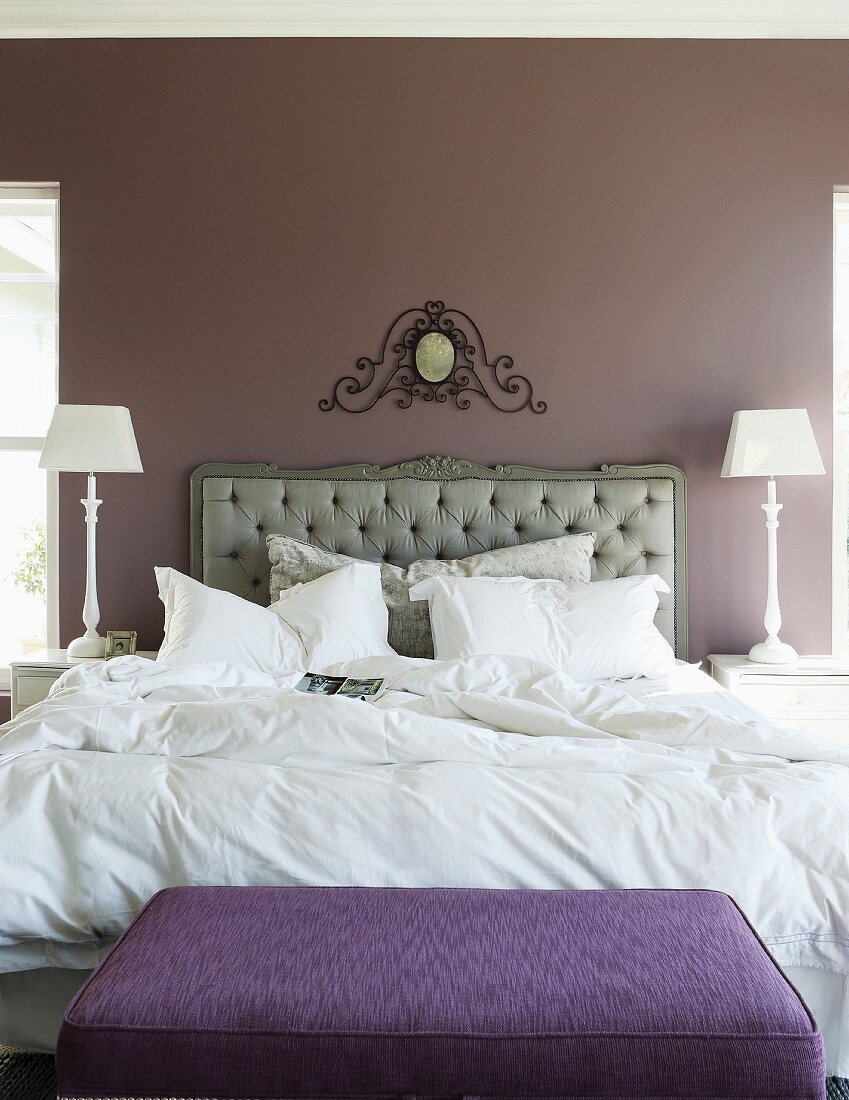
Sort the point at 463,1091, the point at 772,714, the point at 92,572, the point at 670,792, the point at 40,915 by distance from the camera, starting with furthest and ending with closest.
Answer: the point at 92,572 → the point at 772,714 → the point at 670,792 → the point at 40,915 → the point at 463,1091

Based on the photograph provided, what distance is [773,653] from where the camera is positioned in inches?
131

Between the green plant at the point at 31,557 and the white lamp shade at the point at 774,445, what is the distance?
2.88m

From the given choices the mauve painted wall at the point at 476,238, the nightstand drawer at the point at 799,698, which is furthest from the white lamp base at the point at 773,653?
the mauve painted wall at the point at 476,238

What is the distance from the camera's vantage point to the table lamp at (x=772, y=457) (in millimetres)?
3271

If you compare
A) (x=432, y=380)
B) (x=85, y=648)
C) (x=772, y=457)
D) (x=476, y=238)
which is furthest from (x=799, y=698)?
(x=85, y=648)

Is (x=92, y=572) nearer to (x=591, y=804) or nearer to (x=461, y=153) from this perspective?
(x=461, y=153)

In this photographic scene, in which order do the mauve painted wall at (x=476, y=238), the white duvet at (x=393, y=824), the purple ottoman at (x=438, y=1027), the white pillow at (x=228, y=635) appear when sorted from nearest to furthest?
the purple ottoman at (x=438, y=1027) → the white duvet at (x=393, y=824) → the white pillow at (x=228, y=635) → the mauve painted wall at (x=476, y=238)

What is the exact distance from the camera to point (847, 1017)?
64.4 inches

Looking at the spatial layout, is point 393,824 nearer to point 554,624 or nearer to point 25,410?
point 554,624

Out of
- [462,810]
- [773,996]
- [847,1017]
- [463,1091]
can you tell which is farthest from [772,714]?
[463,1091]

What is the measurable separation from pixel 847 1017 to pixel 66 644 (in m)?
3.14

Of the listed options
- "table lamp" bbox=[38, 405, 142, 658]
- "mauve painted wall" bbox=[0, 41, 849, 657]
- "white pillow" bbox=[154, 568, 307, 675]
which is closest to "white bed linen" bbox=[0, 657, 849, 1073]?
"white pillow" bbox=[154, 568, 307, 675]

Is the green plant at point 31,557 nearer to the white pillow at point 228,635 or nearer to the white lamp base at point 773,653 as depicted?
the white pillow at point 228,635

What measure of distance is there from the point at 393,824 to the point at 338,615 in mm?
1457
